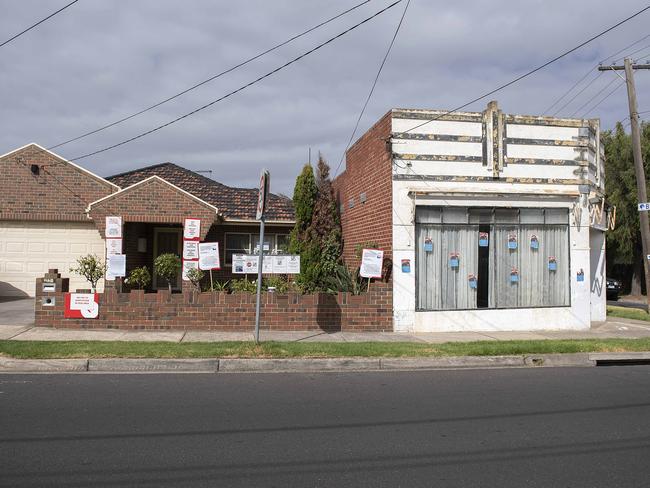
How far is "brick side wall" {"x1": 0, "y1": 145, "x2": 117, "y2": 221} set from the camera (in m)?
17.3

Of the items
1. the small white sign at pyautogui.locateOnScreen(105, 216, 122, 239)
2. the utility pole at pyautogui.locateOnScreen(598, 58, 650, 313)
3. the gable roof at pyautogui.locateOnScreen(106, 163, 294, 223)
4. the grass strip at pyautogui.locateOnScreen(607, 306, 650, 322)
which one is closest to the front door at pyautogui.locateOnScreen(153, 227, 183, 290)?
the gable roof at pyautogui.locateOnScreen(106, 163, 294, 223)

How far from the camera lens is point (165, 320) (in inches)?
459

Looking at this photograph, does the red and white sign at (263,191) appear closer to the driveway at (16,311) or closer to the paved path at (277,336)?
the paved path at (277,336)

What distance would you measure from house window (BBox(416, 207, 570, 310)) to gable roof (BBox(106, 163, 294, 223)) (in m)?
7.10

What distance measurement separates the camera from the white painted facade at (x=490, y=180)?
12.5 metres

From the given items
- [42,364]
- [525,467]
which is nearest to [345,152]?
[42,364]

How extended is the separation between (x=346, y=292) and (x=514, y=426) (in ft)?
21.9

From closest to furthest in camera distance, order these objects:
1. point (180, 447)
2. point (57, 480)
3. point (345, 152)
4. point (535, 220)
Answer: point (57, 480) → point (180, 447) → point (535, 220) → point (345, 152)

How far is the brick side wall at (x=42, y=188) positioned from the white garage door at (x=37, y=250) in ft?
1.22

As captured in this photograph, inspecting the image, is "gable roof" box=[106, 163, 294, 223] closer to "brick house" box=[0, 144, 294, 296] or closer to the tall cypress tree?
"brick house" box=[0, 144, 294, 296]

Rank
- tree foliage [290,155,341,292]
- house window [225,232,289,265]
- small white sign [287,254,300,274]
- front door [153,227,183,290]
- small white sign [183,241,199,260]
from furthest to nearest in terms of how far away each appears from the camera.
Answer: house window [225,232,289,265], front door [153,227,183,290], tree foliage [290,155,341,292], small white sign [183,241,199,260], small white sign [287,254,300,274]

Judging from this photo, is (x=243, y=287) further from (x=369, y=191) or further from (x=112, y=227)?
(x=112, y=227)

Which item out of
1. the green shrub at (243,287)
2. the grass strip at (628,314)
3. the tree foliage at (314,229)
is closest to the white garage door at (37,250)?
the tree foliage at (314,229)

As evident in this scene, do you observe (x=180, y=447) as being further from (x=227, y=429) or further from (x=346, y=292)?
(x=346, y=292)
